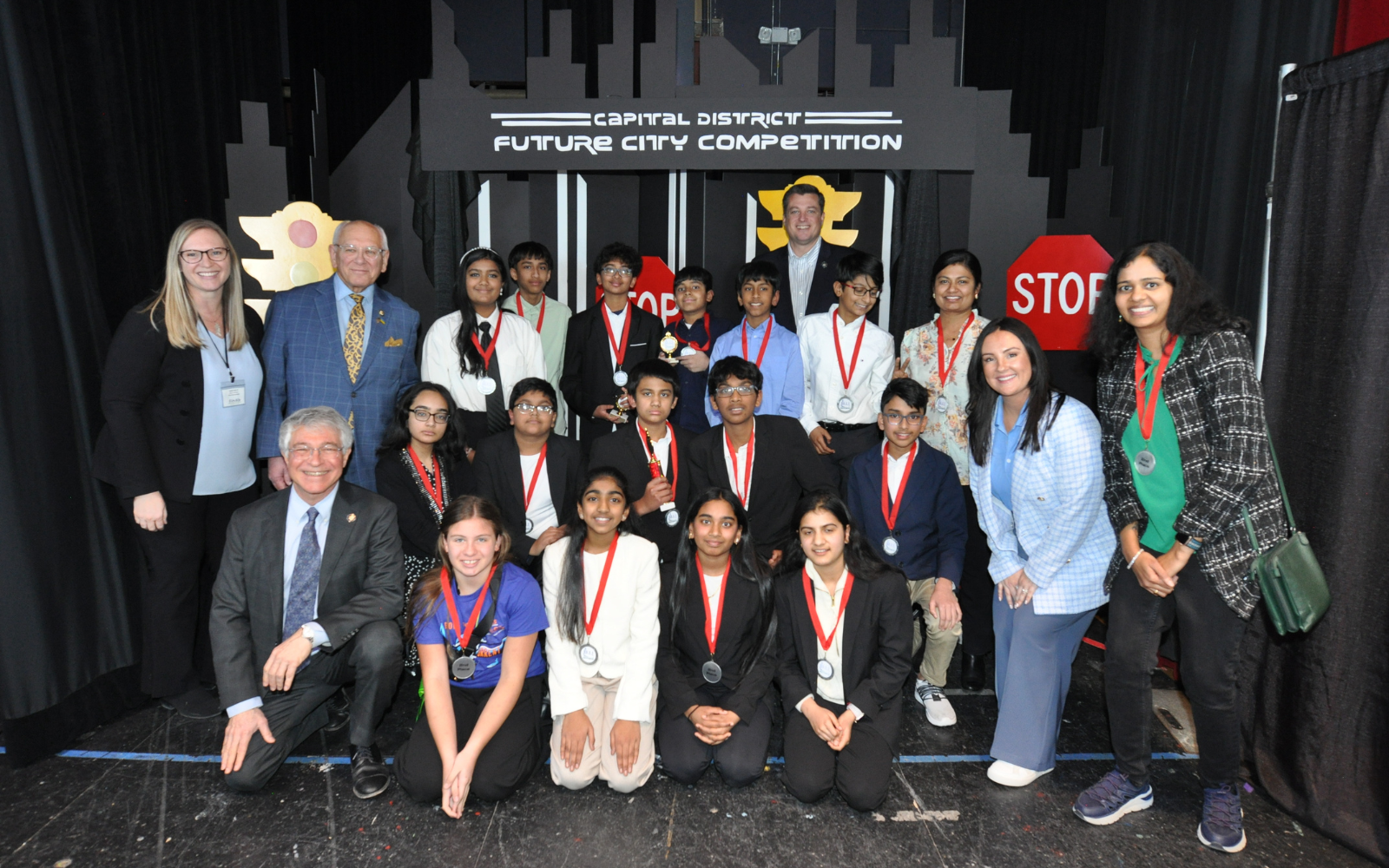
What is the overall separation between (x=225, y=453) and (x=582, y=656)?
5.54 feet

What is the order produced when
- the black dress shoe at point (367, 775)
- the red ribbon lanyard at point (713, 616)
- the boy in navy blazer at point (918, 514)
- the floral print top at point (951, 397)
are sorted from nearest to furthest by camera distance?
the black dress shoe at point (367, 775)
the red ribbon lanyard at point (713, 616)
the boy in navy blazer at point (918, 514)
the floral print top at point (951, 397)

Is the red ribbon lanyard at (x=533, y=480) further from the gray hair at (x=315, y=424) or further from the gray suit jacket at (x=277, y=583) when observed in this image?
the gray hair at (x=315, y=424)

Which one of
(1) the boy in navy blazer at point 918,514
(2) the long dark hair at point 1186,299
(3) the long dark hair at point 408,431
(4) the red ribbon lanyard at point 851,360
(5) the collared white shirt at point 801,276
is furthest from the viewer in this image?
(5) the collared white shirt at point 801,276

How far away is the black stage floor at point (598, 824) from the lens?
8.10 feet

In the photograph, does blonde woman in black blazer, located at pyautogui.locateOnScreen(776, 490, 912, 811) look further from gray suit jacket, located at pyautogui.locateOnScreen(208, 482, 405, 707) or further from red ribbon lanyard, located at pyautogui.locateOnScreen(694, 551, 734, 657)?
gray suit jacket, located at pyautogui.locateOnScreen(208, 482, 405, 707)

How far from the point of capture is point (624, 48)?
441cm

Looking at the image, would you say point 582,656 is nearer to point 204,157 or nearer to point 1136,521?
point 1136,521

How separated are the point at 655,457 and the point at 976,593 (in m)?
1.56

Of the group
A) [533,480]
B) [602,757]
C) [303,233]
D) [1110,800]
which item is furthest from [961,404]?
[303,233]

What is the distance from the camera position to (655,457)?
3.54m

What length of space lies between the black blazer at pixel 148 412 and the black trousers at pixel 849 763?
252cm

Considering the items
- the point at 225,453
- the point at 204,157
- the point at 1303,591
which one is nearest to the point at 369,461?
A: the point at 225,453

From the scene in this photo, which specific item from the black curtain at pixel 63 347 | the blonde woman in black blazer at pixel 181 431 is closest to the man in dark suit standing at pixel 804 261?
the blonde woman in black blazer at pixel 181 431

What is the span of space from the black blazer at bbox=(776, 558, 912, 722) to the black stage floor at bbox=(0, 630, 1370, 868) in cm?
32
